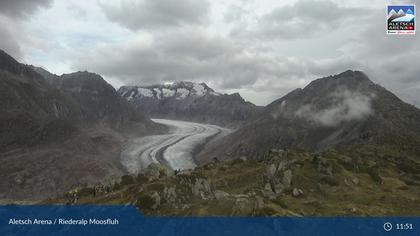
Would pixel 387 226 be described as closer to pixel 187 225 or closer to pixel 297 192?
pixel 297 192

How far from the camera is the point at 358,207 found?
204 feet

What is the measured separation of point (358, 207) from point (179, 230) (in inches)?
1056

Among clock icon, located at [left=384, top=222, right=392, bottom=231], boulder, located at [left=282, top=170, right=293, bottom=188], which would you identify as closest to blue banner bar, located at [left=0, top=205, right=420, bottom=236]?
clock icon, located at [left=384, top=222, right=392, bottom=231]

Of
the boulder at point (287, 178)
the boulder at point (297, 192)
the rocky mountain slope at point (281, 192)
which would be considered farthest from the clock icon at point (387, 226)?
the boulder at point (287, 178)

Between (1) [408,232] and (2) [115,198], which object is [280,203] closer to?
(1) [408,232]

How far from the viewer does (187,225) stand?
2184 inches

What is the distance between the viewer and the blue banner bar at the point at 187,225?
52.6 meters

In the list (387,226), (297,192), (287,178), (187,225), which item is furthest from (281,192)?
(187,225)

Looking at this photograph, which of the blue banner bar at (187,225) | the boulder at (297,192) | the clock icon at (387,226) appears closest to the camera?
the blue banner bar at (187,225)

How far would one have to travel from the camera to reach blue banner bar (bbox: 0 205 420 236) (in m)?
52.6

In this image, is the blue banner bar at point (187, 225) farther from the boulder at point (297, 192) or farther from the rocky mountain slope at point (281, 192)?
the boulder at point (297, 192)

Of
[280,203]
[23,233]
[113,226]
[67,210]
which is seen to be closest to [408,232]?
[280,203]

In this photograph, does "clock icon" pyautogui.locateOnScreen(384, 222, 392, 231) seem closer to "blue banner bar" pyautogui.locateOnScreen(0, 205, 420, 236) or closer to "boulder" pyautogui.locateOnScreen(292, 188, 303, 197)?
"blue banner bar" pyautogui.locateOnScreen(0, 205, 420, 236)

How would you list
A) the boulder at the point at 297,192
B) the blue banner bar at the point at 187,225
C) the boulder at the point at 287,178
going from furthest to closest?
the boulder at the point at 287,178, the boulder at the point at 297,192, the blue banner bar at the point at 187,225
